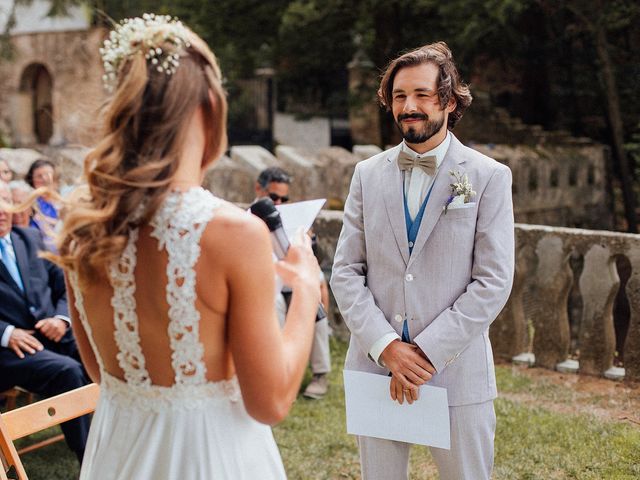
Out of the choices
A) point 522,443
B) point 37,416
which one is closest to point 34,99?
point 522,443

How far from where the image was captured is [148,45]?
1.77 m

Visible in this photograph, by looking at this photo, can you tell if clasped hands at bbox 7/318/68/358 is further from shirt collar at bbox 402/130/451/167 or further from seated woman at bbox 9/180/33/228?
shirt collar at bbox 402/130/451/167

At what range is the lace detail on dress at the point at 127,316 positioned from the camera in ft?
5.85

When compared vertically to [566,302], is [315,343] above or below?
below

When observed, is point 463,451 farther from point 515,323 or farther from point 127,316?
point 515,323

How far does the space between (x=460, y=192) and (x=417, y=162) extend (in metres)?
0.21

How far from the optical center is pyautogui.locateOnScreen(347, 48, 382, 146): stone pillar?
14.6 meters

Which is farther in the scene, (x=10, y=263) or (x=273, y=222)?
(x=10, y=263)

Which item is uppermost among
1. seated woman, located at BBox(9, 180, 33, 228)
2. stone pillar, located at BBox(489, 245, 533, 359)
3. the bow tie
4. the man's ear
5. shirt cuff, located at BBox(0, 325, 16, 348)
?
the man's ear

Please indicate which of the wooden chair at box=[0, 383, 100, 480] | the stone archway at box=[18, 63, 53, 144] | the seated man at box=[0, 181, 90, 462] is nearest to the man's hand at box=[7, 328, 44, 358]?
the seated man at box=[0, 181, 90, 462]

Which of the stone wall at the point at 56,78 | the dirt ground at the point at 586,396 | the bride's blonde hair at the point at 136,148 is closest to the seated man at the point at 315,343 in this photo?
the dirt ground at the point at 586,396

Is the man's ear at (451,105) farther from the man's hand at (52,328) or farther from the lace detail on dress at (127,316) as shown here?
the man's hand at (52,328)

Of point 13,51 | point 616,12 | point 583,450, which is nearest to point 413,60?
point 583,450

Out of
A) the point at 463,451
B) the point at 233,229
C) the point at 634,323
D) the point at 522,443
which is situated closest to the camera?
the point at 233,229
